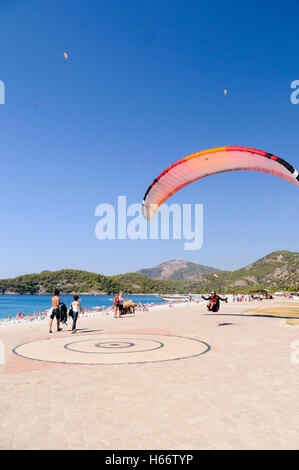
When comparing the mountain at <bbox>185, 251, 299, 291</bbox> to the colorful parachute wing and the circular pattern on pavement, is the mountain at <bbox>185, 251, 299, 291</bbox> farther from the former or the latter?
the circular pattern on pavement

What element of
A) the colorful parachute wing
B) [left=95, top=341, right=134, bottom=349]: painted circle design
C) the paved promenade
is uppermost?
the colorful parachute wing

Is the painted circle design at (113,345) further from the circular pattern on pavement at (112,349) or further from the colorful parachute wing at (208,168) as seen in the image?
the colorful parachute wing at (208,168)

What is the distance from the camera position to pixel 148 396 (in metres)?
6.01

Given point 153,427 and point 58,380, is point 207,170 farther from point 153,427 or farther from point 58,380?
point 153,427

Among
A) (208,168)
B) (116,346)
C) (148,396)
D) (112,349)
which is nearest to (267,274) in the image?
(208,168)

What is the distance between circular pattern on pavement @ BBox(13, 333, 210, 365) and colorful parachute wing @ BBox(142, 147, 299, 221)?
8389 millimetres

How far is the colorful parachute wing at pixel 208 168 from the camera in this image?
1572 cm

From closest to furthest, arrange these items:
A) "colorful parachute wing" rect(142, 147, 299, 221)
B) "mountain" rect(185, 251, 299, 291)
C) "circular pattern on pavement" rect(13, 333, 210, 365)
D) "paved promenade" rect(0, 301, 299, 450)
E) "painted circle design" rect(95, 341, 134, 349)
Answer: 1. "paved promenade" rect(0, 301, 299, 450)
2. "circular pattern on pavement" rect(13, 333, 210, 365)
3. "painted circle design" rect(95, 341, 134, 349)
4. "colorful parachute wing" rect(142, 147, 299, 221)
5. "mountain" rect(185, 251, 299, 291)

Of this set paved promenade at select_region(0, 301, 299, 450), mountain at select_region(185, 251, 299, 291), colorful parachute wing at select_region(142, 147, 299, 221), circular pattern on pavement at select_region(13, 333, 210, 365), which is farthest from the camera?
mountain at select_region(185, 251, 299, 291)

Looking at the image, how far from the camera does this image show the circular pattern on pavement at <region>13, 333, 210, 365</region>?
9.29 metres

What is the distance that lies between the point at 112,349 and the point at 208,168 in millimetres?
11934

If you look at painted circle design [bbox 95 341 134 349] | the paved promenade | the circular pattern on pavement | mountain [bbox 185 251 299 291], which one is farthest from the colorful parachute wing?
mountain [bbox 185 251 299 291]

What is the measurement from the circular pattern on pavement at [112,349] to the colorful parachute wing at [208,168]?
27.5ft

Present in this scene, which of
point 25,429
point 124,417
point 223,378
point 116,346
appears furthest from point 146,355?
point 25,429
